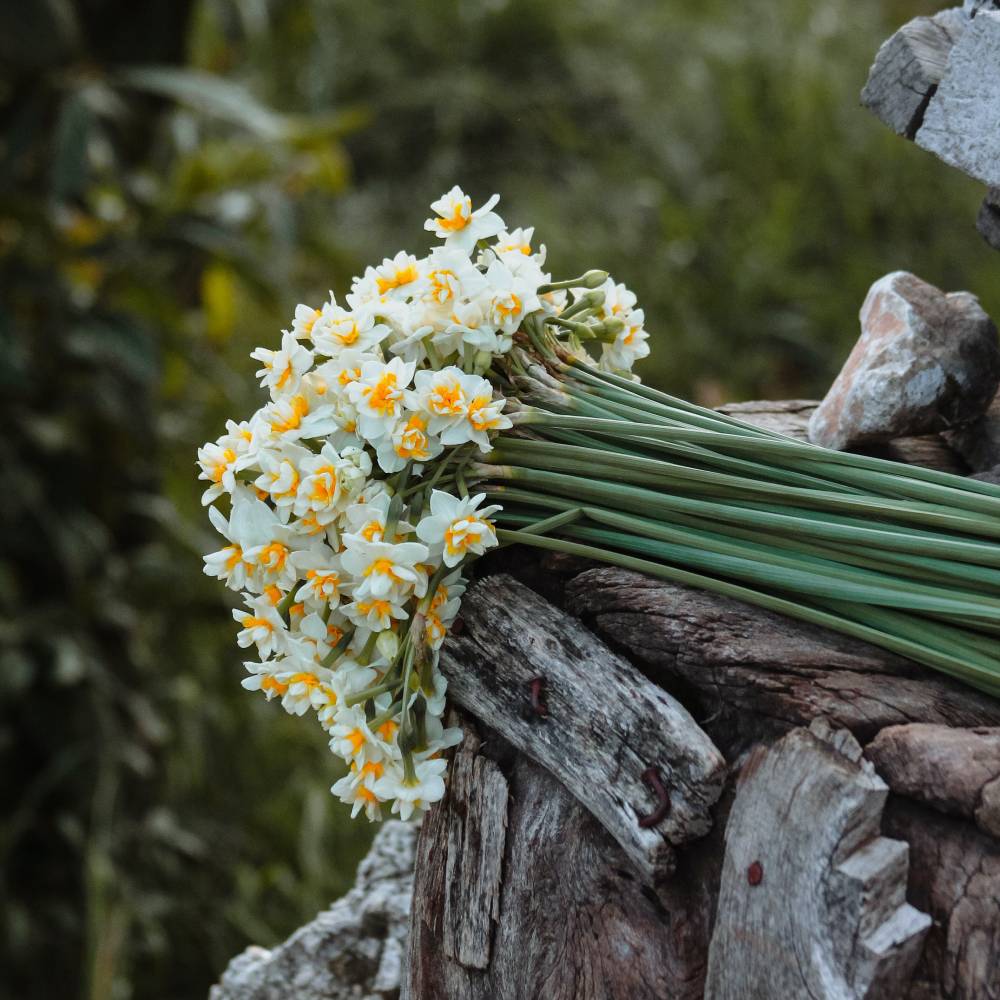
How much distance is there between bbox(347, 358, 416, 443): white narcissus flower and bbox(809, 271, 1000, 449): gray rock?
1.50 ft

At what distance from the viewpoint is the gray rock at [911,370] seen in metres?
1.15

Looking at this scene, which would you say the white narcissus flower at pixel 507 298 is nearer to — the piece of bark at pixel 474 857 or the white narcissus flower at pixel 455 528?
the white narcissus flower at pixel 455 528

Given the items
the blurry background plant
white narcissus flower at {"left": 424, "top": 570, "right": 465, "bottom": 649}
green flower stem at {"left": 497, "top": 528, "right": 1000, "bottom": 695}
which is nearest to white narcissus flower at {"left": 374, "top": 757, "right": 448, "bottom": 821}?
white narcissus flower at {"left": 424, "top": 570, "right": 465, "bottom": 649}

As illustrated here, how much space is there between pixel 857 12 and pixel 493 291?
425cm

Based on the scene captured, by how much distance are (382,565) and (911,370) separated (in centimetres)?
56

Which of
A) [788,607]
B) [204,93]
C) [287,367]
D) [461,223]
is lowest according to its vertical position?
[788,607]

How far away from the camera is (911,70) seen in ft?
3.78

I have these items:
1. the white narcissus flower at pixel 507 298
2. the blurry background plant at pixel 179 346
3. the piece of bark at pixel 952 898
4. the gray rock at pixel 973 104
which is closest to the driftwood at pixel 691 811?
the piece of bark at pixel 952 898

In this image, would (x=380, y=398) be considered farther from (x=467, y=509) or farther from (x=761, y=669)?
(x=761, y=669)

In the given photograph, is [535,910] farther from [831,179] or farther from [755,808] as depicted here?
[831,179]

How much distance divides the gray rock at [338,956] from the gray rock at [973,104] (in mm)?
1029

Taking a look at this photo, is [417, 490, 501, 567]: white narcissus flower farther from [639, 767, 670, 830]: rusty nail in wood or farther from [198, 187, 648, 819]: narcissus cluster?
[639, 767, 670, 830]: rusty nail in wood

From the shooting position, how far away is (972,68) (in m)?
1.10

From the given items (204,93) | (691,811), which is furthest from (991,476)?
(204,93)
